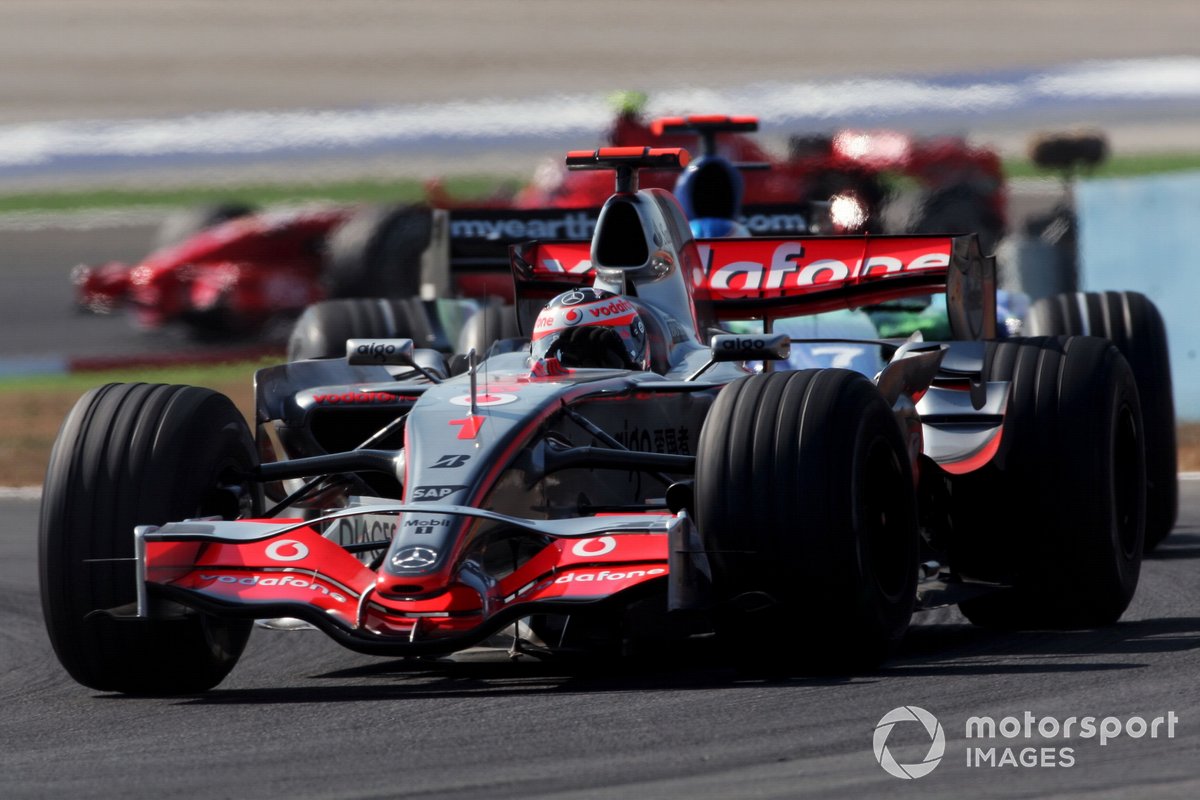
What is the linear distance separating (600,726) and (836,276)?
3.73 m

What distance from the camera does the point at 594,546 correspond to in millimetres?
6250

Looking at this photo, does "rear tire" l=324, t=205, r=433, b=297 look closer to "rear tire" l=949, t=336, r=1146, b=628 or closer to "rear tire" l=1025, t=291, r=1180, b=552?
"rear tire" l=1025, t=291, r=1180, b=552

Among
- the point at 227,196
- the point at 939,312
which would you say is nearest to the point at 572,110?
the point at 227,196

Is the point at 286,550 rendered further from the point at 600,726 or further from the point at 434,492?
the point at 600,726

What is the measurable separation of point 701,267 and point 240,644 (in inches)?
119

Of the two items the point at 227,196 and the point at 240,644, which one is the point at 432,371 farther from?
the point at 227,196

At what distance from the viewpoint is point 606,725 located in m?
5.73

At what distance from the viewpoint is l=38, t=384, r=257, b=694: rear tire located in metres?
6.60

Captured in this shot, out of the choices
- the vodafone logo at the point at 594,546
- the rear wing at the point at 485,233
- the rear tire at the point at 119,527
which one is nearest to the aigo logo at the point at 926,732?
the vodafone logo at the point at 594,546

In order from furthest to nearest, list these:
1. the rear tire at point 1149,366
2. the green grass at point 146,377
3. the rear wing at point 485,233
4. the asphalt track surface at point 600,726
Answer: the green grass at point 146,377, the rear wing at point 485,233, the rear tire at point 1149,366, the asphalt track surface at point 600,726

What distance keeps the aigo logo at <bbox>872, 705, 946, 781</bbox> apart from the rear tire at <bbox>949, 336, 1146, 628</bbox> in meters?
2.15

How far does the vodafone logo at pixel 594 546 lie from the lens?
623 cm

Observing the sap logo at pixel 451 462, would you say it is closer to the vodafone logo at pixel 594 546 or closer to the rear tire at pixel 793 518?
the vodafone logo at pixel 594 546

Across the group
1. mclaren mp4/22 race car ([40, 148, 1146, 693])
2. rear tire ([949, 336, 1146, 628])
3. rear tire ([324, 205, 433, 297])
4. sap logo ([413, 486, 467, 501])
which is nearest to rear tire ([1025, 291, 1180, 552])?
mclaren mp4/22 race car ([40, 148, 1146, 693])
